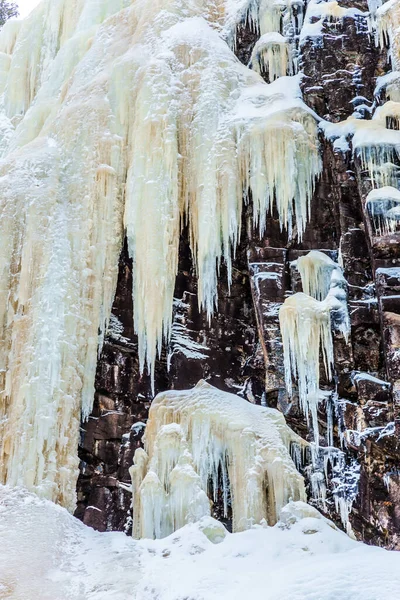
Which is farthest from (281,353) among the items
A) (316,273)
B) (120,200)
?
(120,200)

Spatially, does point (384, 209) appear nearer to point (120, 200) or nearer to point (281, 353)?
point (281, 353)

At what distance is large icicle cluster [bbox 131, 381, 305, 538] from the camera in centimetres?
777

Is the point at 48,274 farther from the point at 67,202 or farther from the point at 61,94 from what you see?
the point at 61,94

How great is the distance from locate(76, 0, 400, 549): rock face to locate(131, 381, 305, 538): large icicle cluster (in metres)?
0.61

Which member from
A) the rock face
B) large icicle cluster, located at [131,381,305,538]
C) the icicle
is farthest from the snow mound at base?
the icicle

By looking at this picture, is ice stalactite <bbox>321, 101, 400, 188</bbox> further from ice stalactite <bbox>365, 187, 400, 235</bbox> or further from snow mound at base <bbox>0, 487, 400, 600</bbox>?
snow mound at base <bbox>0, 487, 400, 600</bbox>

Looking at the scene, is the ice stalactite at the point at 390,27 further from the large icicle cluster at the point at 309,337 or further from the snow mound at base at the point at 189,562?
the snow mound at base at the point at 189,562

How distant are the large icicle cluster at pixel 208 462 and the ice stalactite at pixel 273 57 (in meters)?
5.53

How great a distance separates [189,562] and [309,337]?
11.3ft

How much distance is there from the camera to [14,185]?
33.4 ft

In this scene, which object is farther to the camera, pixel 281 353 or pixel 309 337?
pixel 281 353

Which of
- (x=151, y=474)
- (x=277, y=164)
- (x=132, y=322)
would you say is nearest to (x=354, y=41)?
(x=277, y=164)

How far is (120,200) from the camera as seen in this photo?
998 centimetres

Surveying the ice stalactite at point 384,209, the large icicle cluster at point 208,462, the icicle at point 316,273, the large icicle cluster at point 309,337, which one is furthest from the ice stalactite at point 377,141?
the large icicle cluster at point 208,462
